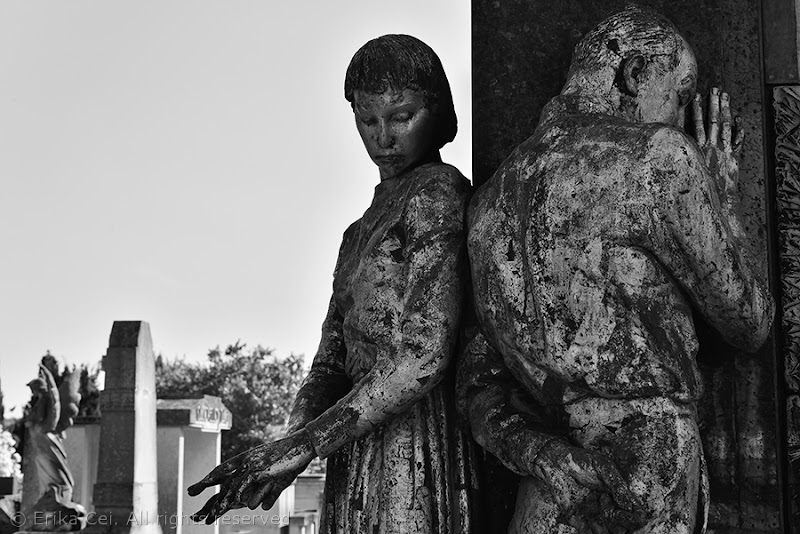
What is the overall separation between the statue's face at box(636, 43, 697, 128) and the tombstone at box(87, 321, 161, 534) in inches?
544

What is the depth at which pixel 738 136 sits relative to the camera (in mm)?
3889

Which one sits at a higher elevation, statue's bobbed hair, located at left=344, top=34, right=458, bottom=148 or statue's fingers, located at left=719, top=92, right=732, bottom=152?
statue's bobbed hair, located at left=344, top=34, right=458, bottom=148

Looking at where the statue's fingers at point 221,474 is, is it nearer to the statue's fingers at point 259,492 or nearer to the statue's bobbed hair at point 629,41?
the statue's fingers at point 259,492

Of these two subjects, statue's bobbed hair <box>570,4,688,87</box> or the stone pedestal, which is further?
the stone pedestal

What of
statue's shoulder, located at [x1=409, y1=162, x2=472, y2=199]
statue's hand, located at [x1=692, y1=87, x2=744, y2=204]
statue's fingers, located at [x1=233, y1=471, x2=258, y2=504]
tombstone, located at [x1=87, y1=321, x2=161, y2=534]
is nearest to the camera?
statue's hand, located at [x1=692, y1=87, x2=744, y2=204]

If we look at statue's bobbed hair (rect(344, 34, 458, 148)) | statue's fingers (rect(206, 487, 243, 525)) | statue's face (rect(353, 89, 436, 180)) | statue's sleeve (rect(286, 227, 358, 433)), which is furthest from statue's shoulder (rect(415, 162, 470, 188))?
statue's fingers (rect(206, 487, 243, 525))

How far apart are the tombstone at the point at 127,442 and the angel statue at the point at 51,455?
2244 millimetres

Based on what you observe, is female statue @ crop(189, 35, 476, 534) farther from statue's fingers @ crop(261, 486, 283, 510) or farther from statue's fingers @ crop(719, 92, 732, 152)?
statue's fingers @ crop(719, 92, 732, 152)

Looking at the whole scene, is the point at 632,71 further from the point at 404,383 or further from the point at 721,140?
the point at 404,383

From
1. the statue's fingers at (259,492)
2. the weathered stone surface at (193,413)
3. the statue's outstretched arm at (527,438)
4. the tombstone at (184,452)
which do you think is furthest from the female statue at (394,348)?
the weathered stone surface at (193,413)

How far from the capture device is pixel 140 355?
17062 millimetres

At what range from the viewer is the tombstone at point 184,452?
18484 millimetres

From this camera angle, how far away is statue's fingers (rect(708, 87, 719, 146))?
385 centimetres

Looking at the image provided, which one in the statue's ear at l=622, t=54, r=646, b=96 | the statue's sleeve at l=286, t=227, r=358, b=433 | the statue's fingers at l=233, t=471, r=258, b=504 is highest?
the statue's ear at l=622, t=54, r=646, b=96
